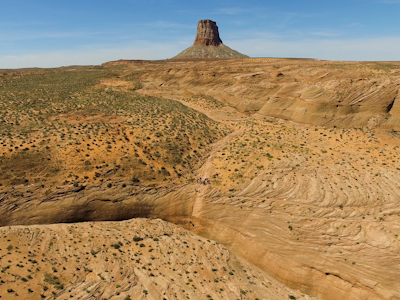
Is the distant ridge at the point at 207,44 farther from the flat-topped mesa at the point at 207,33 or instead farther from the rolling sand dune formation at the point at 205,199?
the rolling sand dune formation at the point at 205,199

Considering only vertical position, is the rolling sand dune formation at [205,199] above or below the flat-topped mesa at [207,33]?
below

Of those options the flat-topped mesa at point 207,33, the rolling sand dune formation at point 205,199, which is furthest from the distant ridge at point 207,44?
the rolling sand dune formation at point 205,199

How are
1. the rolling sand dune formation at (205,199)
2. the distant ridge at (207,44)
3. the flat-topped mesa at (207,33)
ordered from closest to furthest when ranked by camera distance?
the rolling sand dune formation at (205,199) → the distant ridge at (207,44) → the flat-topped mesa at (207,33)

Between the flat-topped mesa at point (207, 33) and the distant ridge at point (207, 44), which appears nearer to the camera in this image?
the distant ridge at point (207, 44)

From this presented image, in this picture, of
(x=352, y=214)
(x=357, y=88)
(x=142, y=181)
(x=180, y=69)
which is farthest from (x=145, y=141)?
(x=180, y=69)

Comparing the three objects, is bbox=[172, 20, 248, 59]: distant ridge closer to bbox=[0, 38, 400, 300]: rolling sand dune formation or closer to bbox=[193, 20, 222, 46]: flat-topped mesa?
bbox=[193, 20, 222, 46]: flat-topped mesa

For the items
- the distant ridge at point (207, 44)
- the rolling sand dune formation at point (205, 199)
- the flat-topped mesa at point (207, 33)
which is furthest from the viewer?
the flat-topped mesa at point (207, 33)
